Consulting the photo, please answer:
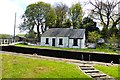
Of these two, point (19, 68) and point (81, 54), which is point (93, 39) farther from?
point (19, 68)

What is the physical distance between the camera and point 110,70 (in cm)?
865

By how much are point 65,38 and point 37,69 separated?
1741 cm

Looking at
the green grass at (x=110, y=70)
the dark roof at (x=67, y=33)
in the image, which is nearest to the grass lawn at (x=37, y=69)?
the green grass at (x=110, y=70)

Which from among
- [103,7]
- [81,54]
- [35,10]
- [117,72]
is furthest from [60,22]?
[117,72]

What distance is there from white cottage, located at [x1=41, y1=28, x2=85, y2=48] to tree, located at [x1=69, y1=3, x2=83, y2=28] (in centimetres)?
532

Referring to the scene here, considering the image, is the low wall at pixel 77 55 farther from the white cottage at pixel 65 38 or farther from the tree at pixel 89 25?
the tree at pixel 89 25

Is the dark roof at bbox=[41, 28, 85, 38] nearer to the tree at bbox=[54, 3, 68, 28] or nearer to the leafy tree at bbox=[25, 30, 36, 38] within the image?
the tree at bbox=[54, 3, 68, 28]

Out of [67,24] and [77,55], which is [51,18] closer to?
[67,24]

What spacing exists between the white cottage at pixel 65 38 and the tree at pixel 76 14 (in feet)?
17.5

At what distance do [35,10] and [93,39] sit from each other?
9.33 meters

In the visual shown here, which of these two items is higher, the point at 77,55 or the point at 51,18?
the point at 51,18

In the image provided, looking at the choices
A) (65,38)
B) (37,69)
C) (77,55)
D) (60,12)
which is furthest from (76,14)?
(37,69)

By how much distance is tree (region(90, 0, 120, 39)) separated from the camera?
95.4ft

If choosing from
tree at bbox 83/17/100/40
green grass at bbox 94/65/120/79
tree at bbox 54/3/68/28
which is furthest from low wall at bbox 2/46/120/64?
tree at bbox 54/3/68/28
